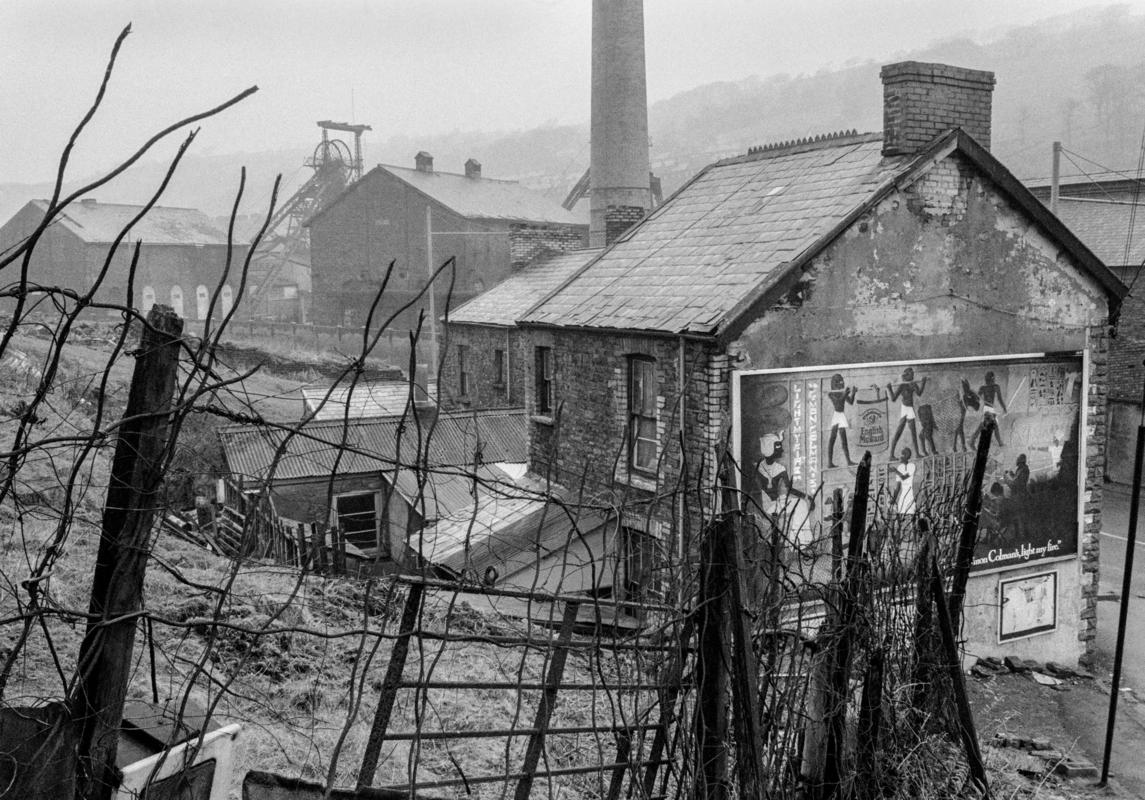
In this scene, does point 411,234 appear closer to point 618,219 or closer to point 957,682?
point 618,219

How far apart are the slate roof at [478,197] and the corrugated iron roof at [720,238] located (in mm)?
26562

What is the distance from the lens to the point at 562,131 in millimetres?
166000

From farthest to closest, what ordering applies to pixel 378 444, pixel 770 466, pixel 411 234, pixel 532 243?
pixel 411 234 → pixel 532 243 → pixel 378 444 → pixel 770 466

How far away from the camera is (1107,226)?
99.2 feet

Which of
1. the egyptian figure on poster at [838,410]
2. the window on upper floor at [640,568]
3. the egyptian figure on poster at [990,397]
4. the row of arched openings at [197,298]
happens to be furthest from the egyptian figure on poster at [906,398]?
the row of arched openings at [197,298]

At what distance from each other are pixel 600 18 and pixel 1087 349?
26.1 m

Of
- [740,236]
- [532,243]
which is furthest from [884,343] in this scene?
[532,243]

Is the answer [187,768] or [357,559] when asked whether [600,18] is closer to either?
[357,559]

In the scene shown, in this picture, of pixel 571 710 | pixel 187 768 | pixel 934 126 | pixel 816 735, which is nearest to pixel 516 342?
pixel 934 126

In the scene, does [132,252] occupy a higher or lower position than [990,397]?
higher

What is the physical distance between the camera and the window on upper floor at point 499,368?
82.0 ft

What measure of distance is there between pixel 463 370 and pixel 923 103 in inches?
625

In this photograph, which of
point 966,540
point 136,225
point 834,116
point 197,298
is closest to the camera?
point 966,540

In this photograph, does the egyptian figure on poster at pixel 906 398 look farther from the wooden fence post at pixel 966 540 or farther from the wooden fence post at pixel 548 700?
the wooden fence post at pixel 548 700
